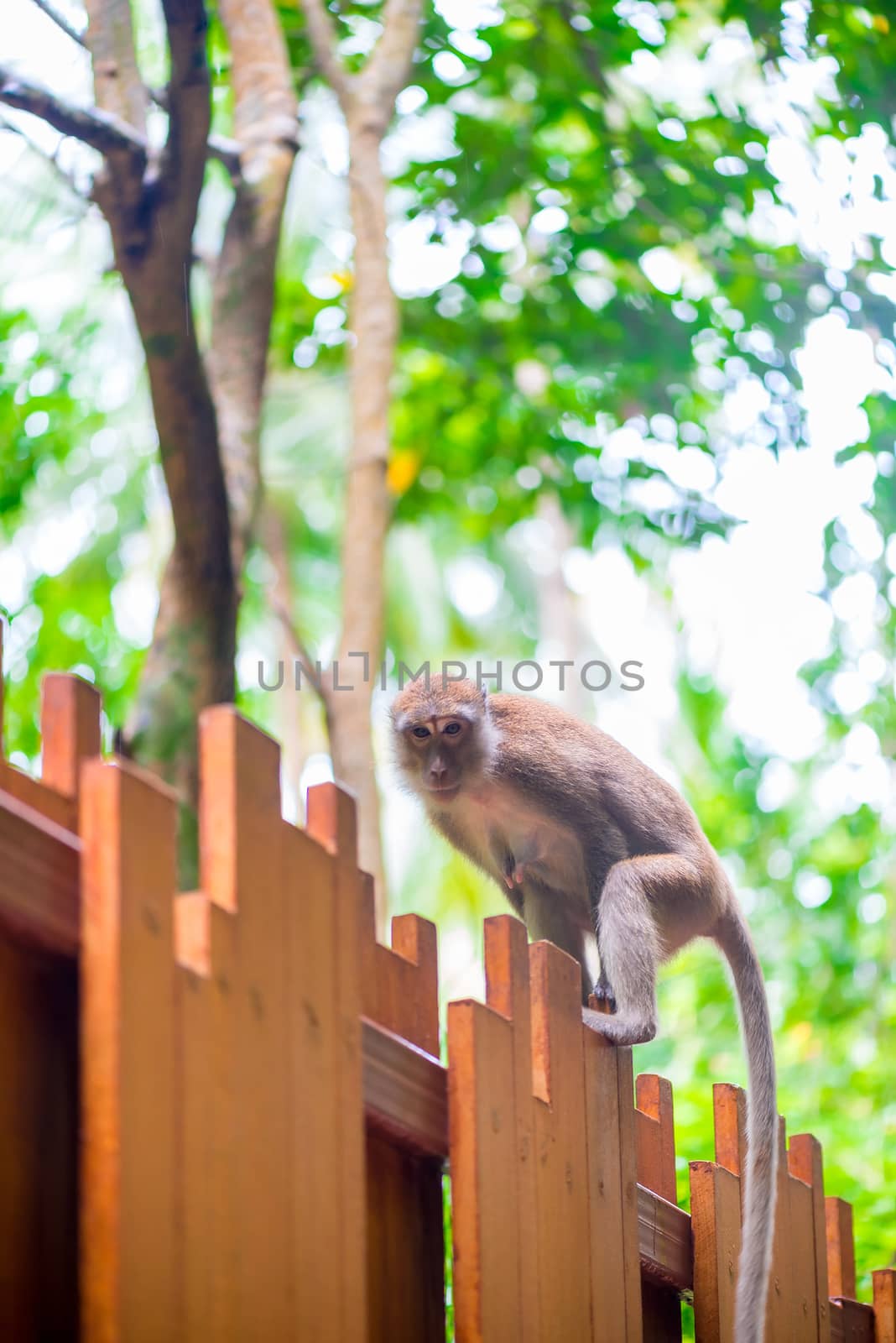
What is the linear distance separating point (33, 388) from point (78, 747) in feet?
19.4

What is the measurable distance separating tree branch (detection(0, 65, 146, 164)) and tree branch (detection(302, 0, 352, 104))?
8.03ft

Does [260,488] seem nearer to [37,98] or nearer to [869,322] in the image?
[37,98]

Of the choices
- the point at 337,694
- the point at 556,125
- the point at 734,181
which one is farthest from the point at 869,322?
the point at 337,694

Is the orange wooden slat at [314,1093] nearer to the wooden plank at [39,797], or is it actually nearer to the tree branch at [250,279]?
the wooden plank at [39,797]

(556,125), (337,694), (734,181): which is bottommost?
(337,694)

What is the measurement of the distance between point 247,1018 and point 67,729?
0.52 m

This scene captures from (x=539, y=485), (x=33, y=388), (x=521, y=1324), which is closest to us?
(x=521, y=1324)

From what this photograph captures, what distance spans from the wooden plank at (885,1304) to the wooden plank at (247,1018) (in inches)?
101

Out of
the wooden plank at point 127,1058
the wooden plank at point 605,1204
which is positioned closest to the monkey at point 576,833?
the wooden plank at point 605,1204

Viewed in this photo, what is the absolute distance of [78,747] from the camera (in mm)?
2324

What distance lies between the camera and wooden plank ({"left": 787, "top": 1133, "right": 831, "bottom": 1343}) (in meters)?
3.92

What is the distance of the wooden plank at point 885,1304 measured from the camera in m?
4.12

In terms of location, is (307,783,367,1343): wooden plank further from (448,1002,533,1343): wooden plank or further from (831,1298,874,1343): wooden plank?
(831,1298,874,1343): wooden plank

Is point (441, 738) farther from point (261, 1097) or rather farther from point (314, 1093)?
point (261, 1097)
